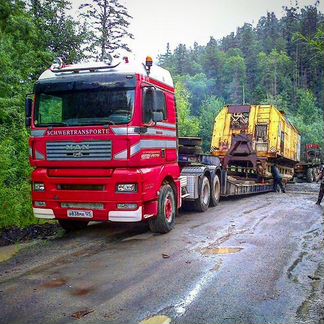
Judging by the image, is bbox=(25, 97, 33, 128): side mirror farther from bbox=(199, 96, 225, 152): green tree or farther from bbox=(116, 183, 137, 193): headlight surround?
bbox=(199, 96, 225, 152): green tree

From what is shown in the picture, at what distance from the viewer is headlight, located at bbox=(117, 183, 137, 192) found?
674 centimetres

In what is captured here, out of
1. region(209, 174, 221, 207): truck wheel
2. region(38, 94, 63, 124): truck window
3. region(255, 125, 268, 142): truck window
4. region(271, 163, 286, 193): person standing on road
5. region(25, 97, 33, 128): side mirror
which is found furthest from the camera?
region(271, 163, 286, 193): person standing on road

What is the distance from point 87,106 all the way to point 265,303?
4491mm

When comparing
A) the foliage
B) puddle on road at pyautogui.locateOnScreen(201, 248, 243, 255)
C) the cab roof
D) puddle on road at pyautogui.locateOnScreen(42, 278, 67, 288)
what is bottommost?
puddle on road at pyautogui.locateOnScreen(42, 278, 67, 288)

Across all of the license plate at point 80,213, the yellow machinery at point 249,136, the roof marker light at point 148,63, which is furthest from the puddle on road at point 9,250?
the yellow machinery at point 249,136

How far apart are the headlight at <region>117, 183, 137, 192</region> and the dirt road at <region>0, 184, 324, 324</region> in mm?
991

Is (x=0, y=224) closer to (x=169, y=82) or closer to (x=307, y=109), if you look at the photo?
(x=169, y=82)

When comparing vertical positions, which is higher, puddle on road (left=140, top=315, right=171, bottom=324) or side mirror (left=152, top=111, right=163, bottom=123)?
side mirror (left=152, top=111, right=163, bottom=123)

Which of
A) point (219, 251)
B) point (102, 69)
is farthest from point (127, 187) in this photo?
point (102, 69)

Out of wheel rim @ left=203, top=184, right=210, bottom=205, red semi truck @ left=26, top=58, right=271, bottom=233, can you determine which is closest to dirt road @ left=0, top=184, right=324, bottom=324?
red semi truck @ left=26, top=58, right=271, bottom=233

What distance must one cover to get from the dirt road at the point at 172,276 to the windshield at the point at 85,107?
86.9 inches

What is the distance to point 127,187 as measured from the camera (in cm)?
675

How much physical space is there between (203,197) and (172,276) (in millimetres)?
5787

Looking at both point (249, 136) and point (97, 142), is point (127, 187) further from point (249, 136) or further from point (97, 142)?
point (249, 136)
